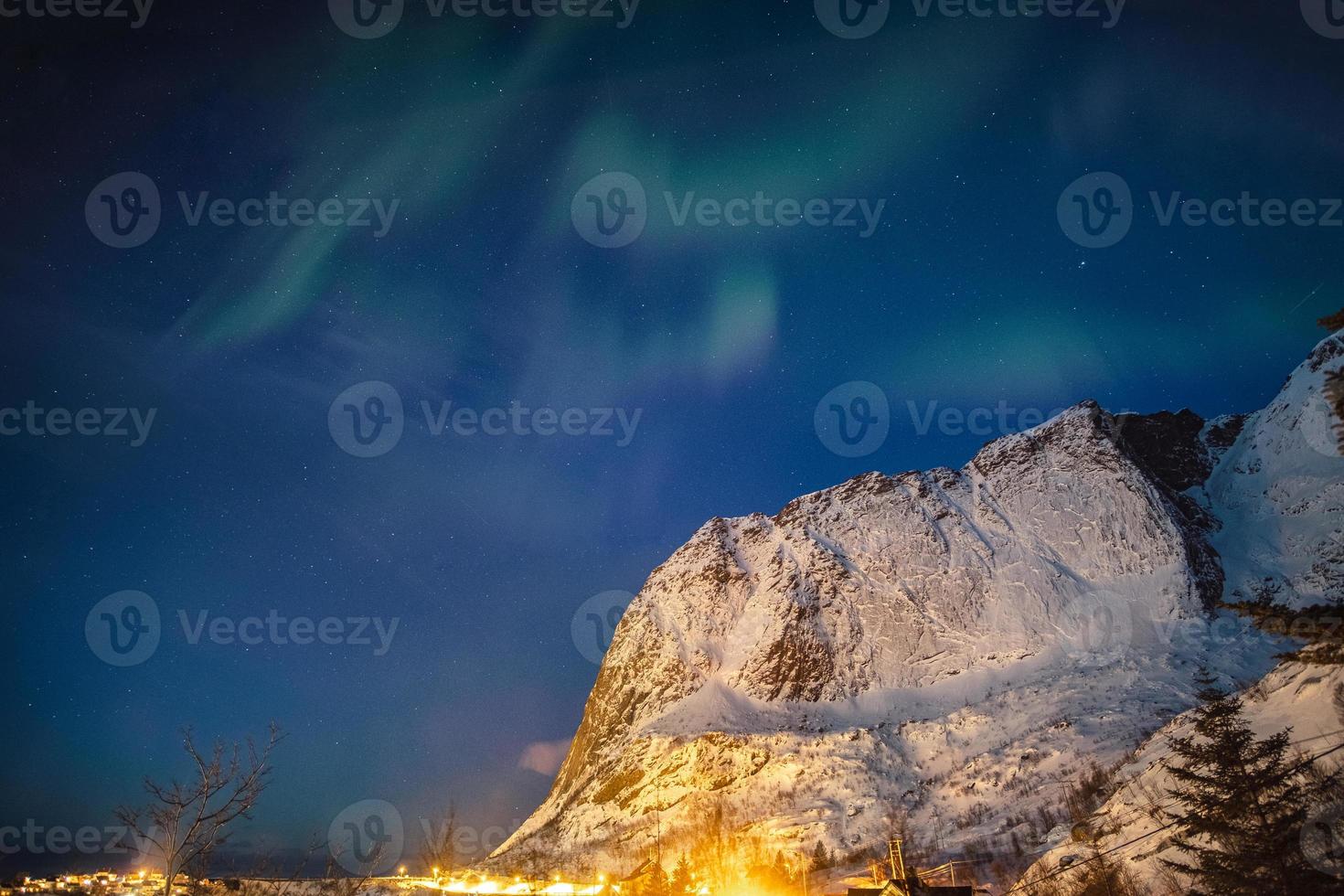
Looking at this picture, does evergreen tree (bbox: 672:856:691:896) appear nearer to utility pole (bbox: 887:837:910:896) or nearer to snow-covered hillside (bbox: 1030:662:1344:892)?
snow-covered hillside (bbox: 1030:662:1344:892)

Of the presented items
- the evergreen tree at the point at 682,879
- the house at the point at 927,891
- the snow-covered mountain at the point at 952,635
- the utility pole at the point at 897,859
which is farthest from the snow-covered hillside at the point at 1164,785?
the snow-covered mountain at the point at 952,635

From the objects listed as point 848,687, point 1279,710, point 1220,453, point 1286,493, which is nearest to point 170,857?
point 1279,710

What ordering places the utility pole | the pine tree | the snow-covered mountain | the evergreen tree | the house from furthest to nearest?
the snow-covered mountain → the evergreen tree → the house → the utility pole → the pine tree

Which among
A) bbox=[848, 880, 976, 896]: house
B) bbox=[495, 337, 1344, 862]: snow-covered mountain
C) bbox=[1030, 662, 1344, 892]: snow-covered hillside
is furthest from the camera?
bbox=[495, 337, 1344, 862]: snow-covered mountain

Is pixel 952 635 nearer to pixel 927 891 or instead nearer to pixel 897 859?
pixel 927 891

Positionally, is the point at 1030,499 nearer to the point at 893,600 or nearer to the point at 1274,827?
the point at 893,600

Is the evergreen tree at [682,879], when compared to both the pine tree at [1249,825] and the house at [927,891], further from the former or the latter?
the pine tree at [1249,825]

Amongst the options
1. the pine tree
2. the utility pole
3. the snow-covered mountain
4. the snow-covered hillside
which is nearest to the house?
the utility pole

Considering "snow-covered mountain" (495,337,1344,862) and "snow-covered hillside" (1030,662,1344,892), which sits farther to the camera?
"snow-covered mountain" (495,337,1344,862)
